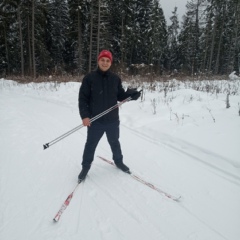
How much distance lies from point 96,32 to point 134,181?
2583 centimetres

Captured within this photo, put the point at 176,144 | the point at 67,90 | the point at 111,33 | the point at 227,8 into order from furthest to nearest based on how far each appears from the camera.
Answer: the point at 227,8, the point at 111,33, the point at 67,90, the point at 176,144

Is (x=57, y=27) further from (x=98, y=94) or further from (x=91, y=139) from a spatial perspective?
(x=91, y=139)

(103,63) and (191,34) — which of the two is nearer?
(103,63)

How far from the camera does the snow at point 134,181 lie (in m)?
2.88

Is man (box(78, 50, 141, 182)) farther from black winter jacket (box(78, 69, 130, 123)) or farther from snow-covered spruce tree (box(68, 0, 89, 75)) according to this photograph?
snow-covered spruce tree (box(68, 0, 89, 75))

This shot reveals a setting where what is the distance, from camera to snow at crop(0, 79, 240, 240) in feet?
9.45

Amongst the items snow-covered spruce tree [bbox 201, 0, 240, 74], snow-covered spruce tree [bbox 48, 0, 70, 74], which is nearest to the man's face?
snow-covered spruce tree [bbox 201, 0, 240, 74]

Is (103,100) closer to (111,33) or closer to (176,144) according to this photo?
(176,144)

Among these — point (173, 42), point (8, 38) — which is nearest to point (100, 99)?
point (8, 38)

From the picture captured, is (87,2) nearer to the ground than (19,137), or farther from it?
farther from it

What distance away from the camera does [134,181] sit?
13.0ft

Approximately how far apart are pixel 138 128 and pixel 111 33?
2575cm

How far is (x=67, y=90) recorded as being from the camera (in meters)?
12.1

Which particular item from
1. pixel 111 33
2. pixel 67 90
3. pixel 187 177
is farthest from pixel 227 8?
pixel 187 177
